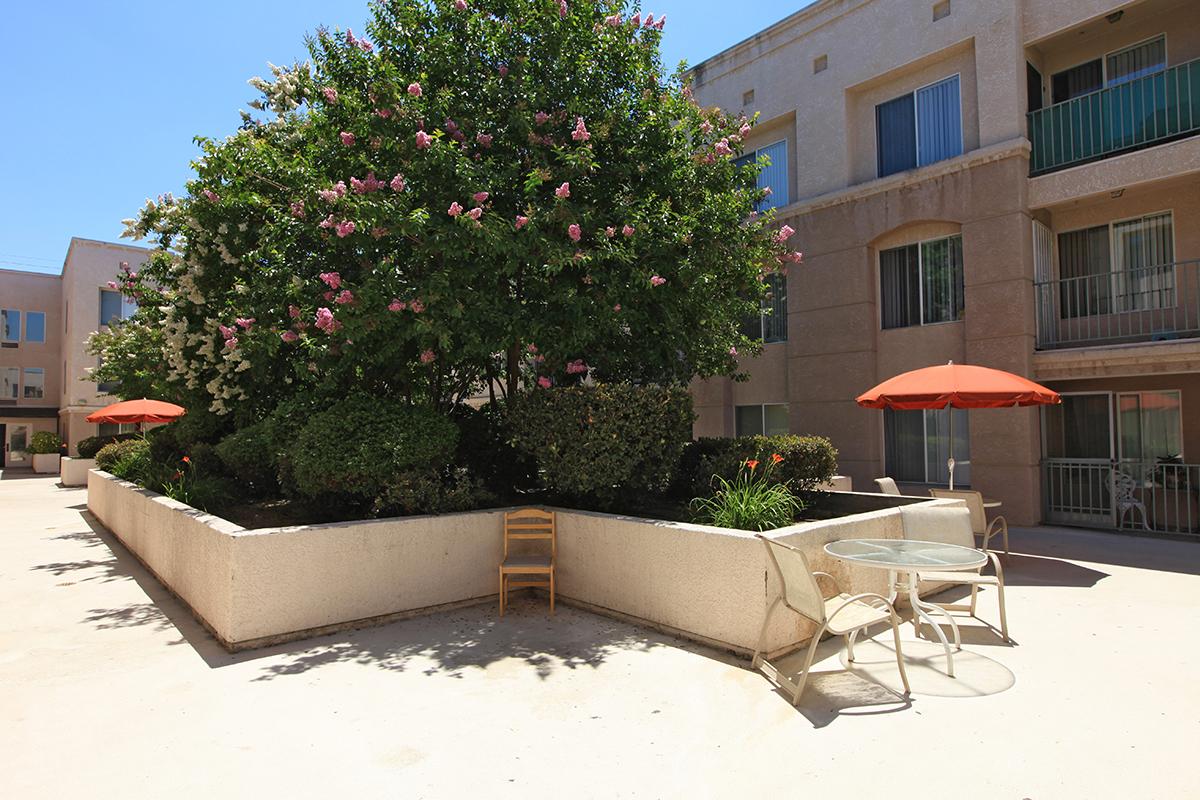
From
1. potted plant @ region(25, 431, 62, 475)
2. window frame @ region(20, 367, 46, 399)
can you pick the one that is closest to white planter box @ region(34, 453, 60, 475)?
potted plant @ region(25, 431, 62, 475)

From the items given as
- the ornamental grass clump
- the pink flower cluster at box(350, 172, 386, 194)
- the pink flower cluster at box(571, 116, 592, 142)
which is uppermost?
the pink flower cluster at box(571, 116, 592, 142)

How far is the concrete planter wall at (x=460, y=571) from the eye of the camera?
18.1 feet

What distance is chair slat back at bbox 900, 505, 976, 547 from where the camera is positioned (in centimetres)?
660

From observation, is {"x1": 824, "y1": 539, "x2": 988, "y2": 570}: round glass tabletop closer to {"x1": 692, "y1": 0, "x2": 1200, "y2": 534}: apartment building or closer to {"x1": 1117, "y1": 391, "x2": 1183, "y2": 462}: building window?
{"x1": 692, "y1": 0, "x2": 1200, "y2": 534}: apartment building

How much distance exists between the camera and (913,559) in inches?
206

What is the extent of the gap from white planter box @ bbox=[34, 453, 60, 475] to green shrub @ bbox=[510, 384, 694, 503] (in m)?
33.2

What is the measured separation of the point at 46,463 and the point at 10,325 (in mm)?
9041

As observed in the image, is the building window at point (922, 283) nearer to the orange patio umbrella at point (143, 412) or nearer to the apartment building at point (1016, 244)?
the apartment building at point (1016, 244)

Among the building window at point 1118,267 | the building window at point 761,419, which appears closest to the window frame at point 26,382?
the building window at point 761,419

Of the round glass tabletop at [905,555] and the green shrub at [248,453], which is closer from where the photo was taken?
the round glass tabletop at [905,555]

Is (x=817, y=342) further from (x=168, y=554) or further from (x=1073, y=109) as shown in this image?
(x=168, y=554)

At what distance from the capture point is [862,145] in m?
14.0

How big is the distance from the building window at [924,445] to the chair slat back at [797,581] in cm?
867

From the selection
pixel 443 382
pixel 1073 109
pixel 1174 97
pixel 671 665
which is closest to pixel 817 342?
pixel 1073 109
